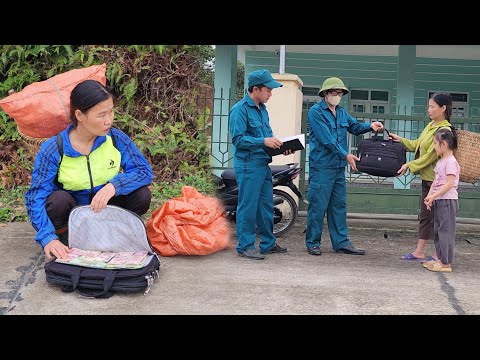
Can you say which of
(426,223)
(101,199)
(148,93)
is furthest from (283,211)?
(148,93)

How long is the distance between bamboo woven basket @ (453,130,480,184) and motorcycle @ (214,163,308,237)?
1714 millimetres

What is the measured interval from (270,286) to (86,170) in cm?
160

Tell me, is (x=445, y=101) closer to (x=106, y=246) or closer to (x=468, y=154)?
(x=468, y=154)

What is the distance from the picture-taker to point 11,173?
8070 mm

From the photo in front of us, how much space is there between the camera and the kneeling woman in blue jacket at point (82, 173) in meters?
4.16

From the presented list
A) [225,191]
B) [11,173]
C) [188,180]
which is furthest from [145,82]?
[225,191]

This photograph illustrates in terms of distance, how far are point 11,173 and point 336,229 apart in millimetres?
4832

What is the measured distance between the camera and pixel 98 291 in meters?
3.86

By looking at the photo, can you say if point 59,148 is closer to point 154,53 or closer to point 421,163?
point 421,163

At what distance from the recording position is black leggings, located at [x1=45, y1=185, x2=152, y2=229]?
4.23 meters

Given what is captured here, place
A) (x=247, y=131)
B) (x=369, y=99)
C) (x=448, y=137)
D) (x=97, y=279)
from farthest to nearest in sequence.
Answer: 1. (x=369, y=99)
2. (x=247, y=131)
3. (x=448, y=137)
4. (x=97, y=279)

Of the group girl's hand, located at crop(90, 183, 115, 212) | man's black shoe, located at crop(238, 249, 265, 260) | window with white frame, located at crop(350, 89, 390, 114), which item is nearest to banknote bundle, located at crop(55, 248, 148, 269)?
girl's hand, located at crop(90, 183, 115, 212)

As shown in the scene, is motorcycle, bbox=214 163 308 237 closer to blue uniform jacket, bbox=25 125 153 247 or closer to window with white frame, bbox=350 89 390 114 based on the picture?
blue uniform jacket, bbox=25 125 153 247

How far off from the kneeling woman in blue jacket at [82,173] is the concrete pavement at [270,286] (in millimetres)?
434
